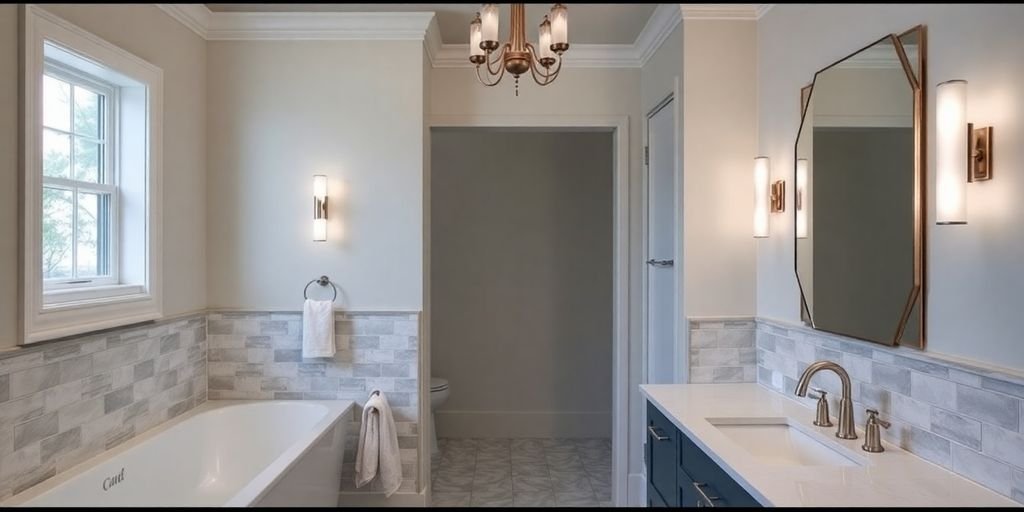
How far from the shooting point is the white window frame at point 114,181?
189 cm

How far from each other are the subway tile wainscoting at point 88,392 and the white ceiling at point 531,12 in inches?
64.5

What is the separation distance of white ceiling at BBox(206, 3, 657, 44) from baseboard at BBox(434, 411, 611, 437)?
111 inches

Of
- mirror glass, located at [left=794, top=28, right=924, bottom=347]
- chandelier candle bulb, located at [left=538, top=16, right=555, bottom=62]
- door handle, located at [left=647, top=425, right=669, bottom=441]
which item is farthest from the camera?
door handle, located at [left=647, top=425, right=669, bottom=441]

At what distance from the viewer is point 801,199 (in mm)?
2268

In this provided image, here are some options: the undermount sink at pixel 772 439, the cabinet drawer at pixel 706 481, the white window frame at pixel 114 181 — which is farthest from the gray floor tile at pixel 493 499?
the white window frame at pixel 114 181

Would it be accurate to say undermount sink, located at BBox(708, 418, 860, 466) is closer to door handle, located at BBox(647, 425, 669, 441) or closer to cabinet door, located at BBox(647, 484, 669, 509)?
door handle, located at BBox(647, 425, 669, 441)

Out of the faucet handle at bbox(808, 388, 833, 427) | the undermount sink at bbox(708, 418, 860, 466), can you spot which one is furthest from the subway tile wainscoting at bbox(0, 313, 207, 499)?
the faucet handle at bbox(808, 388, 833, 427)

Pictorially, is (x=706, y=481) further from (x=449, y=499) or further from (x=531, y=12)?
(x=531, y=12)

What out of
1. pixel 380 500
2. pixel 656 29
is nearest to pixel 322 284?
pixel 380 500

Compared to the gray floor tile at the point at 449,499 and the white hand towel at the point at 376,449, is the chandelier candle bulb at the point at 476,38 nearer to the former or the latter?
the white hand towel at the point at 376,449

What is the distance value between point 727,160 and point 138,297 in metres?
2.69

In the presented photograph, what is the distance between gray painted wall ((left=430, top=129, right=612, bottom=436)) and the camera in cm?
449

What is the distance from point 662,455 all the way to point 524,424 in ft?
7.76

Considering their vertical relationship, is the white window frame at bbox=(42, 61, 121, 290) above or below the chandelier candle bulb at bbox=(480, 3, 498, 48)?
below
